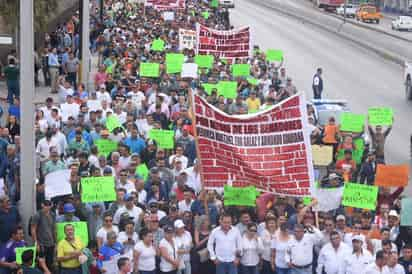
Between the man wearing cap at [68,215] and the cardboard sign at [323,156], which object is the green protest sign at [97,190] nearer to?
the man wearing cap at [68,215]

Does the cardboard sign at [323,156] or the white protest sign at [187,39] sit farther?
the white protest sign at [187,39]

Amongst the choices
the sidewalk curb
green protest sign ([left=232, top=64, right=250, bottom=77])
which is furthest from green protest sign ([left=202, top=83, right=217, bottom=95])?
the sidewalk curb

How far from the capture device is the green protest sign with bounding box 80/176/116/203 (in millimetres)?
13805

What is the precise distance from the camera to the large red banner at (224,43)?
83.6ft

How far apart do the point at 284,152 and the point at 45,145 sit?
5638 millimetres

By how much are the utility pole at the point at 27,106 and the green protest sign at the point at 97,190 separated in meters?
0.82

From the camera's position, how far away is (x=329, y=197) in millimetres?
14656

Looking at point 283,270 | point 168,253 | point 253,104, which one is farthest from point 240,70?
point 168,253

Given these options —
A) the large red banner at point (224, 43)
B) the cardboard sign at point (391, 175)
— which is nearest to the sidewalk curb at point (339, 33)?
the large red banner at point (224, 43)

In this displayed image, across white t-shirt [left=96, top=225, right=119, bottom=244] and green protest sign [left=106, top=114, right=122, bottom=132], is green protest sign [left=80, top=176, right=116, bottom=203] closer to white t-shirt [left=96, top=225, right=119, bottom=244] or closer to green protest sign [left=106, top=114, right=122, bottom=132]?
white t-shirt [left=96, top=225, right=119, bottom=244]

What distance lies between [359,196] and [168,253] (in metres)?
2.81

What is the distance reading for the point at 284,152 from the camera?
12703 millimetres

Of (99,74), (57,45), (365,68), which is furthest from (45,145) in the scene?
(365,68)

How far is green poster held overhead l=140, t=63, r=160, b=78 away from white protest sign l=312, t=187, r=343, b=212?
9777 mm
